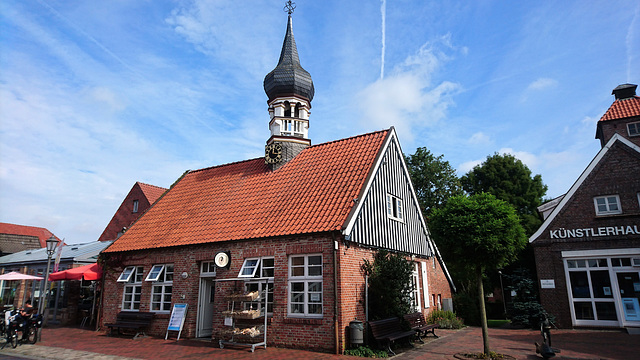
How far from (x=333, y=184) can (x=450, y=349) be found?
642 centimetres

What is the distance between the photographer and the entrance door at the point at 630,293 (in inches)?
584

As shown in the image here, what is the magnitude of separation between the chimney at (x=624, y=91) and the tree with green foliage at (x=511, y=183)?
9.53 metres

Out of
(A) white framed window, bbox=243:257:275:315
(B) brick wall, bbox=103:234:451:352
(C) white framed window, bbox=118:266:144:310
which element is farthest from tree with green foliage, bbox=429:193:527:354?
(C) white framed window, bbox=118:266:144:310


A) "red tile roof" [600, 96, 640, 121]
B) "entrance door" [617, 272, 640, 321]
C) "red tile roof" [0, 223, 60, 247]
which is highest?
"red tile roof" [600, 96, 640, 121]

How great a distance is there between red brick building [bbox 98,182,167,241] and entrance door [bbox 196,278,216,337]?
76.2 feet

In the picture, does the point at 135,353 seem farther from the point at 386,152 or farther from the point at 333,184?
the point at 386,152

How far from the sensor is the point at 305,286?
38.4ft

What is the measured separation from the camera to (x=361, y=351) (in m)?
10.6

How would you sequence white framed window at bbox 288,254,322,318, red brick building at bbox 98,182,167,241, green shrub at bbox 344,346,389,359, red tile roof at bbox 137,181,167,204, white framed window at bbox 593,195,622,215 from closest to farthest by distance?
green shrub at bbox 344,346,389,359
white framed window at bbox 288,254,322,318
white framed window at bbox 593,195,622,215
red brick building at bbox 98,182,167,241
red tile roof at bbox 137,181,167,204

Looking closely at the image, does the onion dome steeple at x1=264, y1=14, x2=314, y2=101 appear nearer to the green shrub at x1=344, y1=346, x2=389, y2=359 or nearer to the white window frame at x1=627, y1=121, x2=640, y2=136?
the green shrub at x1=344, y1=346, x2=389, y2=359

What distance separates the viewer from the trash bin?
10.6m

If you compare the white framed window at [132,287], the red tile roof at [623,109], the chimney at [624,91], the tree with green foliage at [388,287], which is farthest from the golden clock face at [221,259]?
the chimney at [624,91]

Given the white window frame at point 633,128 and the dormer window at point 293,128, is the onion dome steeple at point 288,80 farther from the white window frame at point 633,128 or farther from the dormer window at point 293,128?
the white window frame at point 633,128

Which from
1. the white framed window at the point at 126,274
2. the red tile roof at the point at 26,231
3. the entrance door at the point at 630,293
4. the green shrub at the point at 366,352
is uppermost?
the red tile roof at the point at 26,231
